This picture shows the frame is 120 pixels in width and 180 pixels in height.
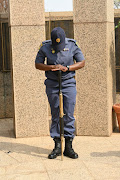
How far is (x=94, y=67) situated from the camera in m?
6.67

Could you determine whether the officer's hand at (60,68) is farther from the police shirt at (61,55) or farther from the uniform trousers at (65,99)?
the uniform trousers at (65,99)

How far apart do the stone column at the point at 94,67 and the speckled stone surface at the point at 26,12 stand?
655 millimetres

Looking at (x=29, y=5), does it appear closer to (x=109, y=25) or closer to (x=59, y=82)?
(x=109, y=25)

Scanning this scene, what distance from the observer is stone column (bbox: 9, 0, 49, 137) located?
671cm

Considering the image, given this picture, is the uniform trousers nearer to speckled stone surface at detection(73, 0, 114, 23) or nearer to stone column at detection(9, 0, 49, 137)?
stone column at detection(9, 0, 49, 137)

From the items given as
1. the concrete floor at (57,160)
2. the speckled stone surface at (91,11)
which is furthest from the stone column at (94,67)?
the concrete floor at (57,160)

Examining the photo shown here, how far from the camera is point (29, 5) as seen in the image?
6.69 metres

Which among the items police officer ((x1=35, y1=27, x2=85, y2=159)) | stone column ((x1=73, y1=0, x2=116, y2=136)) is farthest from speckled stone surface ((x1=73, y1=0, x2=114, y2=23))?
police officer ((x1=35, y1=27, x2=85, y2=159))

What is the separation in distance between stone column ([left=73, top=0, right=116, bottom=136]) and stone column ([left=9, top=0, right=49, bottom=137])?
2.27ft

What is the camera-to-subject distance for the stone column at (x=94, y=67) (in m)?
6.59

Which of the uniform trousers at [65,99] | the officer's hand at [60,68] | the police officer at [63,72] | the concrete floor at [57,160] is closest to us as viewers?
the concrete floor at [57,160]

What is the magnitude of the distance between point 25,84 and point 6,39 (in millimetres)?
2307

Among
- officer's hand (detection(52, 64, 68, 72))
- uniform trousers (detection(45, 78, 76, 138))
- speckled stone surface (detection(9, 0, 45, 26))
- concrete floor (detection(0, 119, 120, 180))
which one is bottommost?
concrete floor (detection(0, 119, 120, 180))

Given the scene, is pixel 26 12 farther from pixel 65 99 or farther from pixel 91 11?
pixel 65 99
